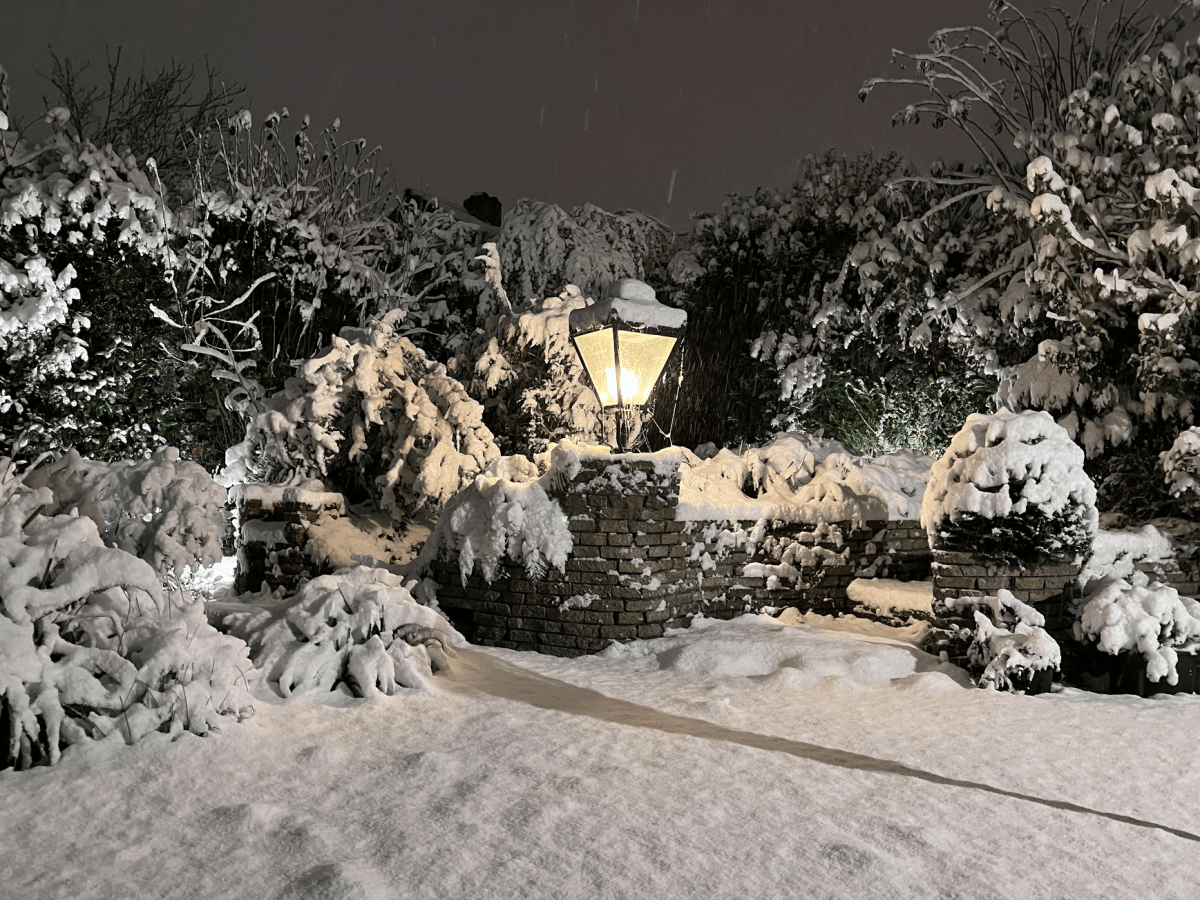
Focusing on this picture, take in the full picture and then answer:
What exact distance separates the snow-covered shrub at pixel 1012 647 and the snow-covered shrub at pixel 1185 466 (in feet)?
7.71

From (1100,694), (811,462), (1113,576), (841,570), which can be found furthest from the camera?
(811,462)

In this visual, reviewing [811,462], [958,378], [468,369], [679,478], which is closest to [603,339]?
[679,478]

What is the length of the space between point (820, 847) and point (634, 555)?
328 cm

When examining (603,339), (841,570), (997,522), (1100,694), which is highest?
(603,339)

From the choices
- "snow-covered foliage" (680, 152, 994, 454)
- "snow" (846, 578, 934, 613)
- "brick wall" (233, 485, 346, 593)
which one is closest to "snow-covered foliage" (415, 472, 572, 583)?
"brick wall" (233, 485, 346, 593)

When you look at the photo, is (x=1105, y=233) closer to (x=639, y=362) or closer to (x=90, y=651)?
(x=639, y=362)

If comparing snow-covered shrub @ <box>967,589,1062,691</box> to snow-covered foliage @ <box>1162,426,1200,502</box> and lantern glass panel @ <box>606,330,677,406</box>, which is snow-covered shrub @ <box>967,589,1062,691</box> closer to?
snow-covered foliage @ <box>1162,426,1200,502</box>

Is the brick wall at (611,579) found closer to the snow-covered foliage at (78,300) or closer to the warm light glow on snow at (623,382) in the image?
the warm light glow on snow at (623,382)

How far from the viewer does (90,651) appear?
152 inches

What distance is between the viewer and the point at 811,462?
7840mm

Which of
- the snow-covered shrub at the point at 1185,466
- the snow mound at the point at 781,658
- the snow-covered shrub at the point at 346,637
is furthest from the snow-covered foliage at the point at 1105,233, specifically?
the snow-covered shrub at the point at 346,637

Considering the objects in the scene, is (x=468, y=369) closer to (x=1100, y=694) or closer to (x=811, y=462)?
(x=811, y=462)

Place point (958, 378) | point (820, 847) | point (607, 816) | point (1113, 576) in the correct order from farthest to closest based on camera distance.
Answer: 1. point (958, 378)
2. point (1113, 576)
3. point (607, 816)
4. point (820, 847)

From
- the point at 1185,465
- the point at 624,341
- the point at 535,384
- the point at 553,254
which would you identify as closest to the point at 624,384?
the point at 624,341
